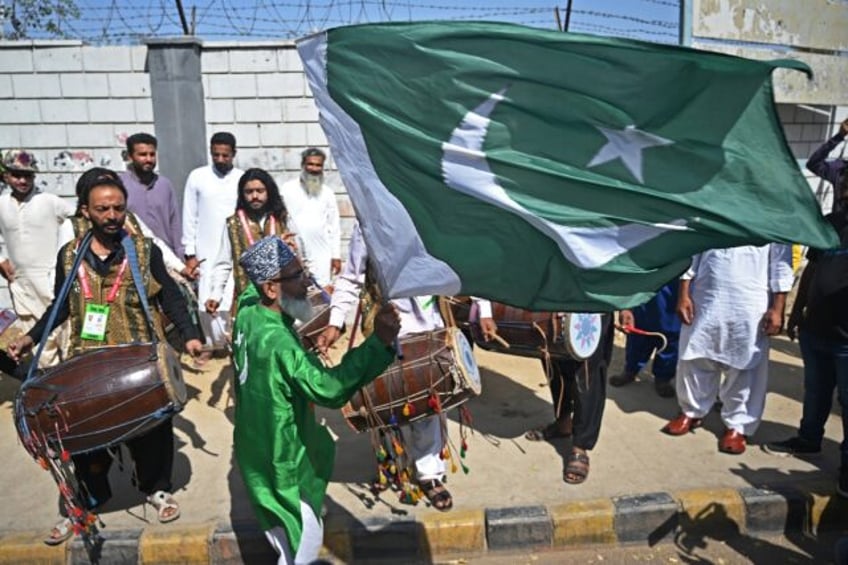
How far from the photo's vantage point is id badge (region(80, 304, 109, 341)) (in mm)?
3502

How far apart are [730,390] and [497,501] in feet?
5.78

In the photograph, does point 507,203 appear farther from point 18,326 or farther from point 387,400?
point 18,326

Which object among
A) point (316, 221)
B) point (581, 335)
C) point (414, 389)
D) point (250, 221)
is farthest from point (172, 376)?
point (316, 221)

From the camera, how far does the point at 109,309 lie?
11.6ft

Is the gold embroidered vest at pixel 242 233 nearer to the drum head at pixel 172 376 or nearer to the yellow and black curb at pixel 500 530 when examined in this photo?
the drum head at pixel 172 376

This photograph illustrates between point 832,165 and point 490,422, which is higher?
point 832,165

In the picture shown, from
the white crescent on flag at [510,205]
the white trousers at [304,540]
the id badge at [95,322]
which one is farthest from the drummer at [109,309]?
the white crescent on flag at [510,205]

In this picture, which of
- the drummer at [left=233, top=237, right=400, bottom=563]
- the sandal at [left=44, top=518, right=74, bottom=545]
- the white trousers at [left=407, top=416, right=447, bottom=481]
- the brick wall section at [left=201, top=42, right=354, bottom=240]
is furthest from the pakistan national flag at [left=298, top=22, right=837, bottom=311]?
the brick wall section at [left=201, top=42, right=354, bottom=240]

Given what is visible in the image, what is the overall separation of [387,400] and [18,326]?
12.6ft

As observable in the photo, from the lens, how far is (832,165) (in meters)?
5.88

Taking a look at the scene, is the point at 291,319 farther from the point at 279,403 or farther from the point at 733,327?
the point at 733,327

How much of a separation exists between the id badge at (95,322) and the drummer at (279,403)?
1128 mm

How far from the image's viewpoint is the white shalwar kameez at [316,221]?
5.97m

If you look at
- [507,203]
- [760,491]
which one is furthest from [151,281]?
[760,491]
